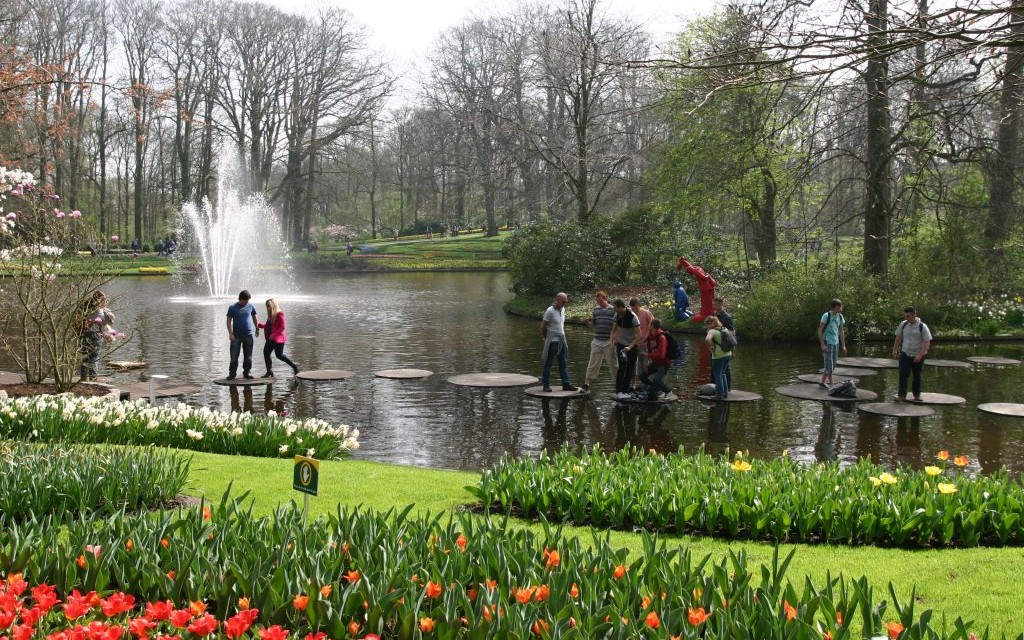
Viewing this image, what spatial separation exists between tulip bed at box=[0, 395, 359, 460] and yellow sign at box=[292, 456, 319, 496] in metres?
4.28

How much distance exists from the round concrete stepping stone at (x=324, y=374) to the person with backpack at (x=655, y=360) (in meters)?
5.27

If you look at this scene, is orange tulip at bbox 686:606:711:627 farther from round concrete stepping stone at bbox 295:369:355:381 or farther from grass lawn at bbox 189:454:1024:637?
round concrete stepping stone at bbox 295:369:355:381

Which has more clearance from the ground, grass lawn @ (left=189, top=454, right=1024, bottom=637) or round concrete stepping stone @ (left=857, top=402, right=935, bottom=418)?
grass lawn @ (left=189, top=454, right=1024, bottom=637)

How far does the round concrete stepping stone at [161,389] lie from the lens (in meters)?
13.8

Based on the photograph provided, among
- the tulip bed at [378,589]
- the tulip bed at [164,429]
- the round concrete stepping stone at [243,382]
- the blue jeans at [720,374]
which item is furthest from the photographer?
A: the round concrete stepping stone at [243,382]

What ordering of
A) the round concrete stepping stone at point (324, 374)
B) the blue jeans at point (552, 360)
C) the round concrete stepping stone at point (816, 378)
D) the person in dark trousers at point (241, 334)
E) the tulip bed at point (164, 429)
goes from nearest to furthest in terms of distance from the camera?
the tulip bed at point (164, 429) → the blue jeans at point (552, 360) → the round concrete stepping stone at point (816, 378) → the person in dark trousers at point (241, 334) → the round concrete stepping stone at point (324, 374)

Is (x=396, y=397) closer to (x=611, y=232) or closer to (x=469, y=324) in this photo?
(x=469, y=324)

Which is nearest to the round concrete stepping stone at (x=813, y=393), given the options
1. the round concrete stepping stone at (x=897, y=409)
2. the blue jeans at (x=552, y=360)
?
the round concrete stepping stone at (x=897, y=409)

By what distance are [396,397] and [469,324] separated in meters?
12.3

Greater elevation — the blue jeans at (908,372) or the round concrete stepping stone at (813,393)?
the blue jeans at (908,372)

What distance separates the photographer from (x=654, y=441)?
11758 mm

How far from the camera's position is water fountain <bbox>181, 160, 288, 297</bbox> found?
141 ft

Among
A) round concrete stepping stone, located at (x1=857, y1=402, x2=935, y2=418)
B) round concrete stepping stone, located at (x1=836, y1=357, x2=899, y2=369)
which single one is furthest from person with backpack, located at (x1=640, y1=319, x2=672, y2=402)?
round concrete stepping stone, located at (x1=836, y1=357, x2=899, y2=369)

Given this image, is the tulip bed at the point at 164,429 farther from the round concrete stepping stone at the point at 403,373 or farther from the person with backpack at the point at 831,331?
the person with backpack at the point at 831,331
